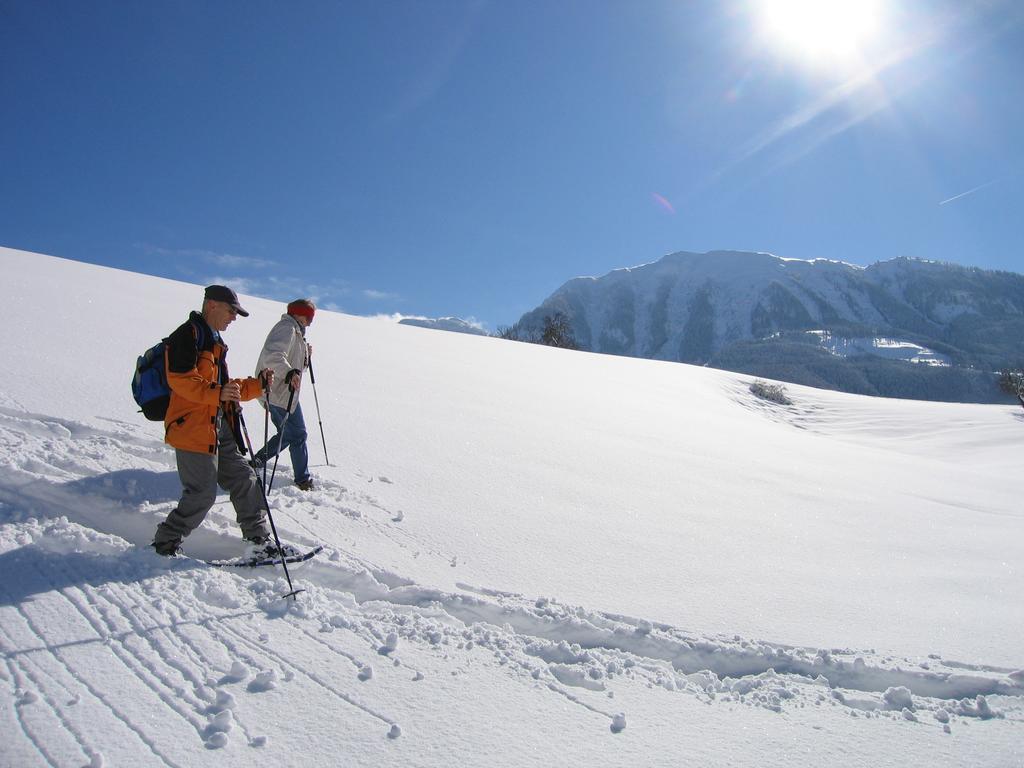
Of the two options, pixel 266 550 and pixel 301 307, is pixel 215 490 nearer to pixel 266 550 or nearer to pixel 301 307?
pixel 266 550

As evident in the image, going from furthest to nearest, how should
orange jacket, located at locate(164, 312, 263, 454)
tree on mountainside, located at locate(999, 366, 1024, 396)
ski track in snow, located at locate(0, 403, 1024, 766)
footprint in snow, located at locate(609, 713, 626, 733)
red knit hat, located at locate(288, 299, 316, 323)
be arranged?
tree on mountainside, located at locate(999, 366, 1024, 396), red knit hat, located at locate(288, 299, 316, 323), orange jacket, located at locate(164, 312, 263, 454), footprint in snow, located at locate(609, 713, 626, 733), ski track in snow, located at locate(0, 403, 1024, 766)

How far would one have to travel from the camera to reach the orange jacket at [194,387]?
3.12 m

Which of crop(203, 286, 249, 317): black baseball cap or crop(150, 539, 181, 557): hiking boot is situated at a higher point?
crop(203, 286, 249, 317): black baseball cap

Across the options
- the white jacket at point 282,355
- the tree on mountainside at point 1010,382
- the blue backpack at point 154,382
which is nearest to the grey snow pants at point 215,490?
the blue backpack at point 154,382

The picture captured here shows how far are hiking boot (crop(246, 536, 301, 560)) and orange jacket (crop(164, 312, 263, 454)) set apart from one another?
26.7 inches

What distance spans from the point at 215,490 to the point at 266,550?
500 millimetres

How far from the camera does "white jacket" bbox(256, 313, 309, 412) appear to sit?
4.41 metres

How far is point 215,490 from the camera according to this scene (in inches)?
125

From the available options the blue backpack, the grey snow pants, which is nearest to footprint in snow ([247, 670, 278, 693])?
the grey snow pants

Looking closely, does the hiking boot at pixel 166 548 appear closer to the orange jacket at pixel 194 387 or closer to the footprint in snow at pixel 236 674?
the orange jacket at pixel 194 387

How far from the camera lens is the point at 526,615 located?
300cm

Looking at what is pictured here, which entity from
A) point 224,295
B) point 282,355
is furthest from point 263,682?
point 282,355

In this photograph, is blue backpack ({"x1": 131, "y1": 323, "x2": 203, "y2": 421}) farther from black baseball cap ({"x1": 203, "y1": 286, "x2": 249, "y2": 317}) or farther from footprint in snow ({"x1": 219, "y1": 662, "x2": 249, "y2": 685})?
footprint in snow ({"x1": 219, "y1": 662, "x2": 249, "y2": 685})

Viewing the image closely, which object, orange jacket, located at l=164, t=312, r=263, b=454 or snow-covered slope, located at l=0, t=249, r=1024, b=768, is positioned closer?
snow-covered slope, located at l=0, t=249, r=1024, b=768
